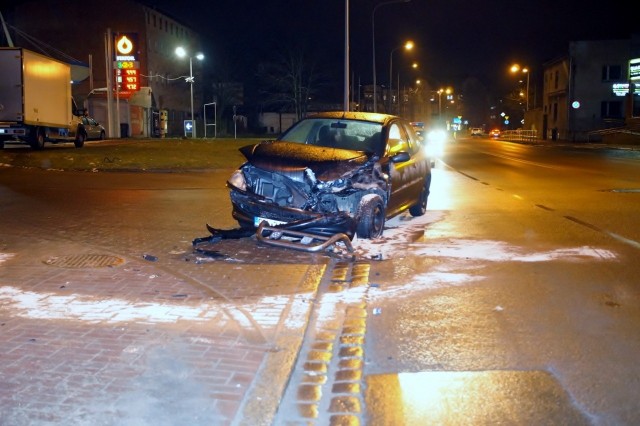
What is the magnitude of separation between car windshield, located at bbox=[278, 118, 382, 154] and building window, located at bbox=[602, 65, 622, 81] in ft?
206

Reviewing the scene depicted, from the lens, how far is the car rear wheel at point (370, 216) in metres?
9.16

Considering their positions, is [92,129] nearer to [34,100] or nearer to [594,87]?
[34,100]

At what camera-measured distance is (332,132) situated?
35.4 feet

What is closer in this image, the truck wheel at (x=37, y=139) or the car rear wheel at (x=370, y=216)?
the car rear wheel at (x=370, y=216)

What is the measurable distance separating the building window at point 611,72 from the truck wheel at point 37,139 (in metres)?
55.1

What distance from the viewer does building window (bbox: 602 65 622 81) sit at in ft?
216

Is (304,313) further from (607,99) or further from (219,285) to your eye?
(607,99)

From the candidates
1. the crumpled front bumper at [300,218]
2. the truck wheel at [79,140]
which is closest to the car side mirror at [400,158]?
the crumpled front bumper at [300,218]

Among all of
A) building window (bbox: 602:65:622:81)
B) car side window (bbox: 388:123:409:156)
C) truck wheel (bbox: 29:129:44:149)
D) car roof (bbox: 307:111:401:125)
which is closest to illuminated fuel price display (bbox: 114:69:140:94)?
truck wheel (bbox: 29:129:44:149)

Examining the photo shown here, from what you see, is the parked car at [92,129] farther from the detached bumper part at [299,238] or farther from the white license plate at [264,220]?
the detached bumper part at [299,238]

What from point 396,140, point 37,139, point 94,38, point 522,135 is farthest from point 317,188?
point 522,135

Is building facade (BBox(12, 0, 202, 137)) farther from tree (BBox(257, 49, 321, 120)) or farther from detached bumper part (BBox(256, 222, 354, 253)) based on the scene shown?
detached bumper part (BBox(256, 222, 354, 253))

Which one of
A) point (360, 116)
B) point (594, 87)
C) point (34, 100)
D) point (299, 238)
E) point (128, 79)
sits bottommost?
point (299, 238)

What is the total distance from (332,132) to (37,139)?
21.9 meters
